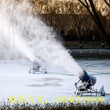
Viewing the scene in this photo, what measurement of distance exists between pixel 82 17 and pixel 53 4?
7207 mm

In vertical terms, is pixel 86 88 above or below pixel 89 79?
below

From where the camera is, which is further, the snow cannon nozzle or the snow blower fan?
the snow cannon nozzle

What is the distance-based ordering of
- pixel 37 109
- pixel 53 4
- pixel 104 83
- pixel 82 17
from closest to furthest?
pixel 37 109 → pixel 104 83 → pixel 53 4 → pixel 82 17

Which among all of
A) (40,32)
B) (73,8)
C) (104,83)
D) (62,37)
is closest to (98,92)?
(104,83)

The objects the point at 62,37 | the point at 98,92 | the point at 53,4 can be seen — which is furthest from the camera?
the point at 62,37

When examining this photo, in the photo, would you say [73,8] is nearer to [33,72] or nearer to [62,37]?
[62,37]

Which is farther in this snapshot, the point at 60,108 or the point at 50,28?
the point at 50,28

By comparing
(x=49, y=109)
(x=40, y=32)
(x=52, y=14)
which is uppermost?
(x=52, y=14)

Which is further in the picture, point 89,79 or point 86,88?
point 89,79

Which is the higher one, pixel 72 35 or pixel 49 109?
pixel 72 35

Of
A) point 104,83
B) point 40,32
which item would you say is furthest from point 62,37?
point 104,83

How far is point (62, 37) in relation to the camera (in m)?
74.4

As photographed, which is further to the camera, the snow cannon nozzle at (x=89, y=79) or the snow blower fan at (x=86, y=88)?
the snow cannon nozzle at (x=89, y=79)

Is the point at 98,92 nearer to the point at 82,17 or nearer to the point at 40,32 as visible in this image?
the point at 40,32
